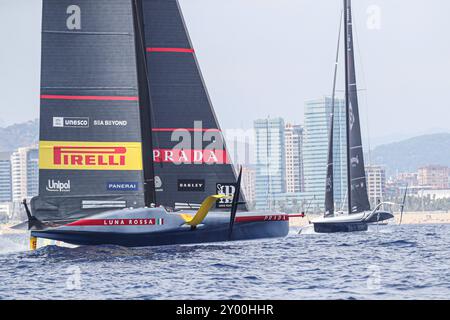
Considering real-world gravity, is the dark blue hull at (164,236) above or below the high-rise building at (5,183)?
below

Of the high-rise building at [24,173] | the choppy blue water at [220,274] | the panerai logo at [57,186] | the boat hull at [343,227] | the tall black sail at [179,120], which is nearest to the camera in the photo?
the choppy blue water at [220,274]

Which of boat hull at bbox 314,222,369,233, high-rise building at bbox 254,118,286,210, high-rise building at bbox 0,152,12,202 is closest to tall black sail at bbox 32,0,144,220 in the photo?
boat hull at bbox 314,222,369,233

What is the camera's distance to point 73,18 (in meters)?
25.5

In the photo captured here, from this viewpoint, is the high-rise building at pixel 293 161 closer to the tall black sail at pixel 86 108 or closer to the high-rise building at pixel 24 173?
the high-rise building at pixel 24 173

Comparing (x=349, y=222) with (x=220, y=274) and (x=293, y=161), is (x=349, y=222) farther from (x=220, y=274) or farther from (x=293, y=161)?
(x=293, y=161)

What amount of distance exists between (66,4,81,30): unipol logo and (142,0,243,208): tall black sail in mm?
3329

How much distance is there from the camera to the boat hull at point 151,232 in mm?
25281

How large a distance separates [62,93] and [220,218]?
545cm

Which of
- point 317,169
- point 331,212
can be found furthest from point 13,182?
point 331,212

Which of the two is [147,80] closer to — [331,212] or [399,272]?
[399,272]

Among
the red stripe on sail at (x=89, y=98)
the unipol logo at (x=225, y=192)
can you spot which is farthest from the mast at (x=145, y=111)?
the unipol logo at (x=225, y=192)

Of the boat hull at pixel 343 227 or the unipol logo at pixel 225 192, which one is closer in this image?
the unipol logo at pixel 225 192

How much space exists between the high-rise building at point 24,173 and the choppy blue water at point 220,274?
14695 cm

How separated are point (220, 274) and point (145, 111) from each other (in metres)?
8.87
